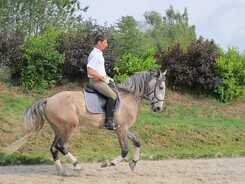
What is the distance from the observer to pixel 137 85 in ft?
37.0

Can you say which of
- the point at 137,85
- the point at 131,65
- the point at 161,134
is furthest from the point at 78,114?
the point at 131,65

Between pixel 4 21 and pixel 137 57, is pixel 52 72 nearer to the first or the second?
pixel 137 57

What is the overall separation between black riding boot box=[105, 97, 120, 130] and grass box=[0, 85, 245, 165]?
3.03 metres

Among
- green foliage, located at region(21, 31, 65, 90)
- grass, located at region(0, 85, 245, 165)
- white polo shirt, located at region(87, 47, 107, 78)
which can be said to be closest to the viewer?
white polo shirt, located at region(87, 47, 107, 78)

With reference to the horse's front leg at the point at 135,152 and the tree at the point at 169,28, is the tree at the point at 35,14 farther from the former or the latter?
the horse's front leg at the point at 135,152

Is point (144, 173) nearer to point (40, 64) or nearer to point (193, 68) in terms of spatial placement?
point (40, 64)

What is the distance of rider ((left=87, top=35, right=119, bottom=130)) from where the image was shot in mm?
10680

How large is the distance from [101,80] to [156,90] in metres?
1.35

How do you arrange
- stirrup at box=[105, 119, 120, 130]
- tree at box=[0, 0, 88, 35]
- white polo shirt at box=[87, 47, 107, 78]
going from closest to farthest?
1. stirrup at box=[105, 119, 120, 130]
2. white polo shirt at box=[87, 47, 107, 78]
3. tree at box=[0, 0, 88, 35]

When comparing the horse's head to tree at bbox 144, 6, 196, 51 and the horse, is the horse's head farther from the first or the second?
tree at bbox 144, 6, 196, 51

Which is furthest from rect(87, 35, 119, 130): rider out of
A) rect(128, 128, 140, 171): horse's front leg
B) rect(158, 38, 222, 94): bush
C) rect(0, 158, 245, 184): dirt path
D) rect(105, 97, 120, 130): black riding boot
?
rect(158, 38, 222, 94): bush

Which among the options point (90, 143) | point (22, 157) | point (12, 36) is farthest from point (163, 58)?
point (22, 157)

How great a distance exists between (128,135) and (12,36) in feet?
44.7

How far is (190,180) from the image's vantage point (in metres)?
10.0
